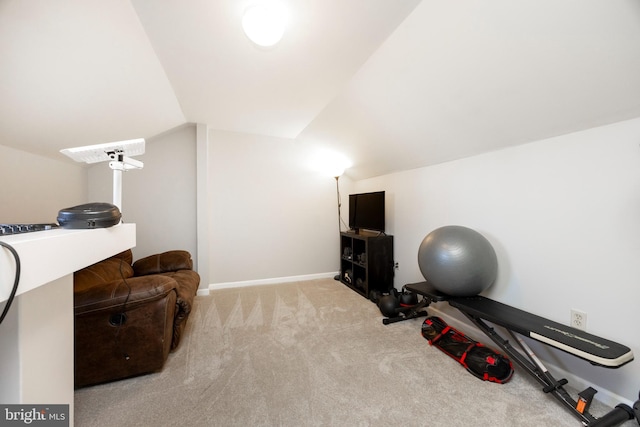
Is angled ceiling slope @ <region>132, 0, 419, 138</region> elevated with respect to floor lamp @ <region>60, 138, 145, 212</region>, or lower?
elevated

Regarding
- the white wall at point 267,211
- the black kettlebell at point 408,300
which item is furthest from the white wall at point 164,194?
the black kettlebell at point 408,300

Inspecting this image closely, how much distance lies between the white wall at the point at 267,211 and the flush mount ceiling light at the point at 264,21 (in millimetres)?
2264

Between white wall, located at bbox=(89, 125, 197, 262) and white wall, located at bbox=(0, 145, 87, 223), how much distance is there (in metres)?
0.61

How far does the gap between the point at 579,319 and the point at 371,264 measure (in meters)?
1.86

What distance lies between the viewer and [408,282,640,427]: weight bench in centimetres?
117

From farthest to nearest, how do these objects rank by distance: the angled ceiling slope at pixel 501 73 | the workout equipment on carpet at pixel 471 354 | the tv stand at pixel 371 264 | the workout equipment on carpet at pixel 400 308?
the tv stand at pixel 371 264 < the workout equipment on carpet at pixel 400 308 < the workout equipment on carpet at pixel 471 354 < the angled ceiling slope at pixel 501 73

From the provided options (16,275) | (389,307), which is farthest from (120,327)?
(389,307)

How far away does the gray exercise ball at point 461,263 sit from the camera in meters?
1.77

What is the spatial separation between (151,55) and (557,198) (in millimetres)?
2995

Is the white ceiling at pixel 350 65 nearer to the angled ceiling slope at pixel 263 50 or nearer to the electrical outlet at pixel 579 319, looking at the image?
the angled ceiling slope at pixel 263 50

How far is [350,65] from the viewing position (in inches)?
76.7

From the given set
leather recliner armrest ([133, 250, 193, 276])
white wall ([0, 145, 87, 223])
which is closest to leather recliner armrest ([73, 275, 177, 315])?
white wall ([0, 145, 87, 223])

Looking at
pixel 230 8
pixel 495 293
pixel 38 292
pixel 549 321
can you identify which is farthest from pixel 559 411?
pixel 230 8

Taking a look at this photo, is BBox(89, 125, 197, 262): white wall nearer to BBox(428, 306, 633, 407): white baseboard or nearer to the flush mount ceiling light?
the flush mount ceiling light
